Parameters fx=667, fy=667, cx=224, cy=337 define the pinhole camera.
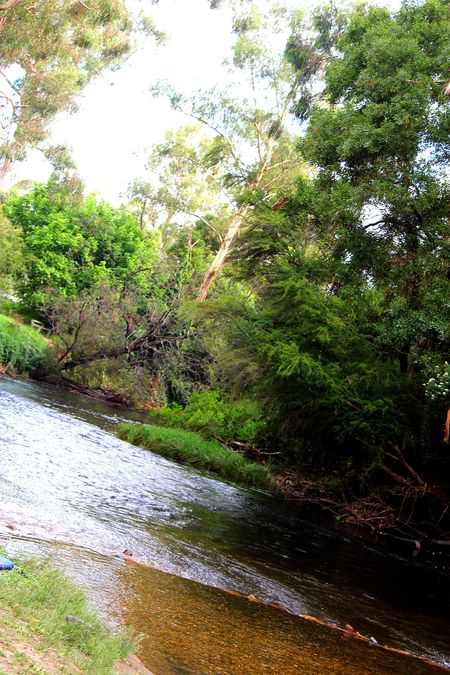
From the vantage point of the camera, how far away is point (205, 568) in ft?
25.5

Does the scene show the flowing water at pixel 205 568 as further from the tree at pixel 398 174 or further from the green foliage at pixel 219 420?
the green foliage at pixel 219 420

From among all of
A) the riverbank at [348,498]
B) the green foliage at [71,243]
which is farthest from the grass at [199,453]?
the green foliage at [71,243]

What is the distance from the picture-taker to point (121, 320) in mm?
28406

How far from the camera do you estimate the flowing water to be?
18.0 feet

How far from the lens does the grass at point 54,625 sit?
3533mm

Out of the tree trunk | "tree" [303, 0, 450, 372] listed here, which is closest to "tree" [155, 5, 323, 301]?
the tree trunk

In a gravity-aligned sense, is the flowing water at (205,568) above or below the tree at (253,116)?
below

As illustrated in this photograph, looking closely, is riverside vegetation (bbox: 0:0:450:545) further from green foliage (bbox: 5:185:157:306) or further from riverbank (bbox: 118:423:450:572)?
green foliage (bbox: 5:185:157:306)

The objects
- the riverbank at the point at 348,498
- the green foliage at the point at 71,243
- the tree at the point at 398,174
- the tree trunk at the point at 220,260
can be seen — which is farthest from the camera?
the green foliage at the point at 71,243

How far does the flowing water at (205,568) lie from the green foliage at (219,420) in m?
5.83

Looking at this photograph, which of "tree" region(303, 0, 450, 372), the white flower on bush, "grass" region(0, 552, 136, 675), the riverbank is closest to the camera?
"grass" region(0, 552, 136, 675)

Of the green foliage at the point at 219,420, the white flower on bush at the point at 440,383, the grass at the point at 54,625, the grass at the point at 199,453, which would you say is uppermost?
the white flower on bush at the point at 440,383

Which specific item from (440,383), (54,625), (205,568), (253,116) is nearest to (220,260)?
(253,116)

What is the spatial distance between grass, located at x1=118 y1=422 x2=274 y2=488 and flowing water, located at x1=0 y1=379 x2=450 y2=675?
10.4 feet
